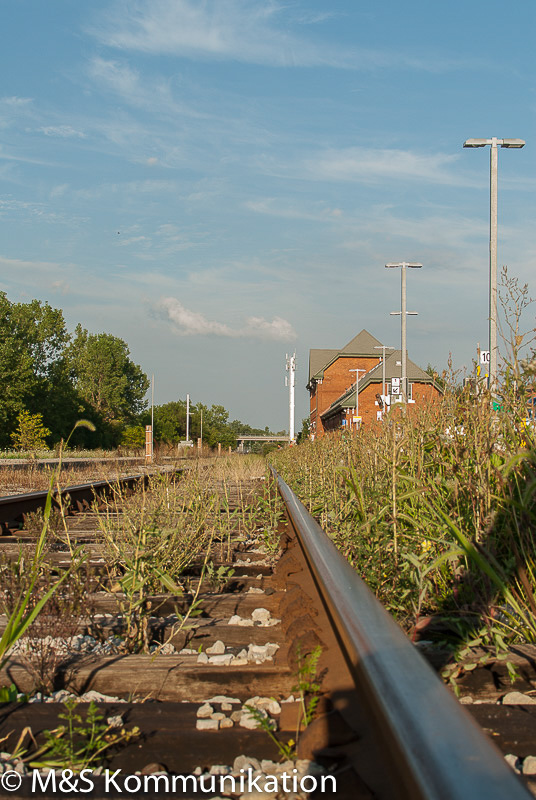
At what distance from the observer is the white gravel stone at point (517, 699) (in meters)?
2.54

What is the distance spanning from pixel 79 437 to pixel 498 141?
75.8m

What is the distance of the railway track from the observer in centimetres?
143

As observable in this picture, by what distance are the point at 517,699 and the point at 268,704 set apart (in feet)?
2.75

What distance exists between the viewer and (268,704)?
245cm

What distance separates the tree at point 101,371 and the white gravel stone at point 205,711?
129953 mm

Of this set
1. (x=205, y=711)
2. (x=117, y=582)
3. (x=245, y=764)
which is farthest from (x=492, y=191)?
(x=245, y=764)

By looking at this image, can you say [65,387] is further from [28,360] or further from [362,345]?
[362,345]

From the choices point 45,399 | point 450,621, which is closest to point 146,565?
point 450,621

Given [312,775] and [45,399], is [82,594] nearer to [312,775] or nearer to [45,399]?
[312,775]

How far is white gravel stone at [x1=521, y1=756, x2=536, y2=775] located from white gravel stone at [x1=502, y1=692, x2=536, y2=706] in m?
0.55

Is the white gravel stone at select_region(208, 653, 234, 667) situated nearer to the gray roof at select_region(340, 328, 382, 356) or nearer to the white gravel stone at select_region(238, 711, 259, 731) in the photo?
the white gravel stone at select_region(238, 711, 259, 731)

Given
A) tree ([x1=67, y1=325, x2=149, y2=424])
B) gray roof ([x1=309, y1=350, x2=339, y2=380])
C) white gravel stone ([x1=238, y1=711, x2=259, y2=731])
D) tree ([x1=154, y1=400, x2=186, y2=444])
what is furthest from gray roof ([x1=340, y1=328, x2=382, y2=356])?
white gravel stone ([x1=238, y1=711, x2=259, y2=731])

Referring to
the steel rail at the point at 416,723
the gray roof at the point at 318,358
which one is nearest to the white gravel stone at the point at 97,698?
the steel rail at the point at 416,723

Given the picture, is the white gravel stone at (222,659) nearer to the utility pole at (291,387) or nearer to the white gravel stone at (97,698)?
the white gravel stone at (97,698)
